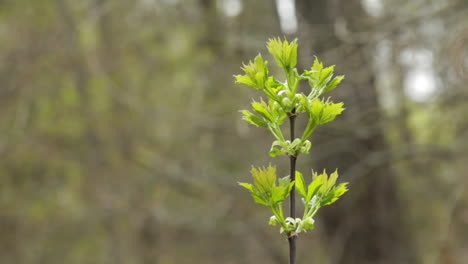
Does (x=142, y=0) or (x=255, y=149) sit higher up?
(x=142, y=0)

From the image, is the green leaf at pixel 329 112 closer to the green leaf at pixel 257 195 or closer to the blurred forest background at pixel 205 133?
the green leaf at pixel 257 195

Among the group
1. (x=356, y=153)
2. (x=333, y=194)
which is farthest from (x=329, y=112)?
(x=356, y=153)

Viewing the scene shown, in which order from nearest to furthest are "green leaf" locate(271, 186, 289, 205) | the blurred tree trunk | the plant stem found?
1. the plant stem
2. "green leaf" locate(271, 186, 289, 205)
3. the blurred tree trunk

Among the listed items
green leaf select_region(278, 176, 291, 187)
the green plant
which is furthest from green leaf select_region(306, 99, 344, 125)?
green leaf select_region(278, 176, 291, 187)

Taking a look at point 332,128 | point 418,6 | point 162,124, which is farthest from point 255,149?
point 418,6

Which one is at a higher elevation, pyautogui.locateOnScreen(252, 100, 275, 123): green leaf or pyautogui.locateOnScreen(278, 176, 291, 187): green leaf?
pyautogui.locateOnScreen(252, 100, 275, 123): green leaf

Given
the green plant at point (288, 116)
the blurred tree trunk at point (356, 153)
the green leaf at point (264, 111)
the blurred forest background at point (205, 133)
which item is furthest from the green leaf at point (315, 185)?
the blurred tree trunk at point (356, 153)

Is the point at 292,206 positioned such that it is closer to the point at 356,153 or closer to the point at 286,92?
the point at 286,92

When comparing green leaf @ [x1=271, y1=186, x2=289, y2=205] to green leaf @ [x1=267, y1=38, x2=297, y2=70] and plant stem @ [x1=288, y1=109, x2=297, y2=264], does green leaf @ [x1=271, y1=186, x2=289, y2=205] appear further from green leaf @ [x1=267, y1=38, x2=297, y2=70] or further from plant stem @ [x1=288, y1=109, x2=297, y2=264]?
green leaf @ [x1=267, y1=38, x2=297, y2=70]

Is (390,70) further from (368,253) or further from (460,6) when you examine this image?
(368,253)
